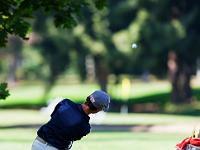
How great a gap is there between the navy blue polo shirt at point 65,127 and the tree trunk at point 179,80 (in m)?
40.3

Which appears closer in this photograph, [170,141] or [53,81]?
[170,141]

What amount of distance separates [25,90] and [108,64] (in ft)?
93.0

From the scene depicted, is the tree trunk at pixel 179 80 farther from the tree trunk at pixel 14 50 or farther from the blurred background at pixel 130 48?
the tree trunk at pixel 14 50

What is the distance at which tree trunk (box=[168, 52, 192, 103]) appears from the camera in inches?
1913

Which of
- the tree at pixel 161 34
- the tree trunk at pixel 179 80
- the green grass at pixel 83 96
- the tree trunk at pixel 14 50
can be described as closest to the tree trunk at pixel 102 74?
the tree at pixel 161 34

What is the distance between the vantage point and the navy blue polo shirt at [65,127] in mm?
8227

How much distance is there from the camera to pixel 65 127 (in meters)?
8.23

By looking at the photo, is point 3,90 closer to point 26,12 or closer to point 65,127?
point 26,12

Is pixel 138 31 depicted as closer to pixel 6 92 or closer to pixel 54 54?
pixel 54 54

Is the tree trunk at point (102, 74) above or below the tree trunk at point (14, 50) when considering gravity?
below

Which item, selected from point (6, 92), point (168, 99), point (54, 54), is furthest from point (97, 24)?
point (6, 92)

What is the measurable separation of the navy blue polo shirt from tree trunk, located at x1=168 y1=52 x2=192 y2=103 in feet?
132

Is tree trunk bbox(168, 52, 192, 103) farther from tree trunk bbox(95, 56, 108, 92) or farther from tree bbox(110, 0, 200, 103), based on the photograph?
tree trunk bbox(95, 56, 108, 92)

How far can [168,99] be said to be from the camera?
54.0 meters
